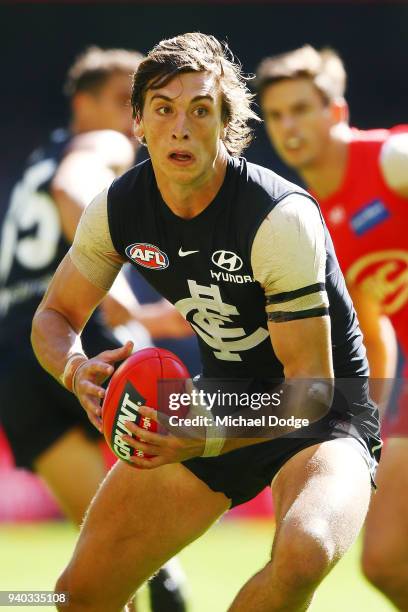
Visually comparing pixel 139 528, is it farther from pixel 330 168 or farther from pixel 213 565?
pixel 213 565

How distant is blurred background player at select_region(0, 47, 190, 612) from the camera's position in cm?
511

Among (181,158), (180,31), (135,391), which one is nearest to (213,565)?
(135,391)

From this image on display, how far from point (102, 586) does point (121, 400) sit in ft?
2.28

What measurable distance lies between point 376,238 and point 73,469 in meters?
1.71

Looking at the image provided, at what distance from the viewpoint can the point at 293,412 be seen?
11.9ft

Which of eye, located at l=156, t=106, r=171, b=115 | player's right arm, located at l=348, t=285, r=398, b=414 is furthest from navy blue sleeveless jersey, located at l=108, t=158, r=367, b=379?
player's right arm, located at l=348, t=285, r=398, b=414

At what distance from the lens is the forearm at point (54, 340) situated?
12.6 ft

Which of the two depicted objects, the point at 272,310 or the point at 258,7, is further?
the point at 258,7

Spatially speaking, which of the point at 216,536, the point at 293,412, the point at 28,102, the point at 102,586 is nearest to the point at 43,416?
the point at 102,586

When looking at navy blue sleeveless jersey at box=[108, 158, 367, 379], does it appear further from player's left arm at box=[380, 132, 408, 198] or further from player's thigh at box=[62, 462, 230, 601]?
player's left arm at box=[380, 132, 408, 198]

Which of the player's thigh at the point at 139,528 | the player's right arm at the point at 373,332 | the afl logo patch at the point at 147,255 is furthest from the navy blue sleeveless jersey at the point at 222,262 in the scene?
the player's right arm at the point at 373,332

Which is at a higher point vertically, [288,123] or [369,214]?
[288,123]

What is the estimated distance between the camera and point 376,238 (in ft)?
16.4

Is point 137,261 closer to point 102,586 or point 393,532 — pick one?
point 102,586
